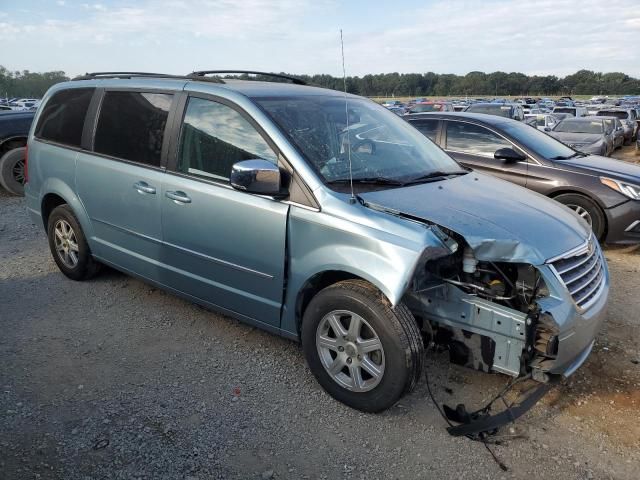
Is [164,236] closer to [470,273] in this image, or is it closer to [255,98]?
[255,98]

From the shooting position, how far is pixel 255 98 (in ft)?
11.5

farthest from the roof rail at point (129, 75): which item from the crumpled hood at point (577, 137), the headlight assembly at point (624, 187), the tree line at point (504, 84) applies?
the tree line at point (504, 84)

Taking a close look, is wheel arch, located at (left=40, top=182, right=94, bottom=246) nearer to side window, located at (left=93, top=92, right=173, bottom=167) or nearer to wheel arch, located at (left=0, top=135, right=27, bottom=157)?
side window, located at (left=93, top=92, right=173, bottom=167)

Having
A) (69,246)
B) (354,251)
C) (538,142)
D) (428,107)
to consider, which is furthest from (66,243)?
(428,107)

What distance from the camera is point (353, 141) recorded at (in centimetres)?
361

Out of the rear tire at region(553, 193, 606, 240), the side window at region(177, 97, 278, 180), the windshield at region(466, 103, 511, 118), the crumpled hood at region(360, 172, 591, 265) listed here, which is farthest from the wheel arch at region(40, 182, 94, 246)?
the windshield at region(466, 103, 511, 118)

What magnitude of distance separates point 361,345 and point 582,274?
1.37m

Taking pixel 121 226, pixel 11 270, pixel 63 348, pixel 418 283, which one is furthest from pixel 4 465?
pixel 11 270

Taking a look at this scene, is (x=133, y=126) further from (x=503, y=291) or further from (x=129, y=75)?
(x=503, y=291)

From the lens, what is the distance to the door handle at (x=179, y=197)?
11.8 feet

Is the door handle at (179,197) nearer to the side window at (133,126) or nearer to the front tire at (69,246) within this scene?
the side window at (133,126)

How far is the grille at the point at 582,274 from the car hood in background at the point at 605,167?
11.4 ft

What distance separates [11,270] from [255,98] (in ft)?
11.7

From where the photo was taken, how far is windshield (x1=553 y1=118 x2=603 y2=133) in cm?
1532
